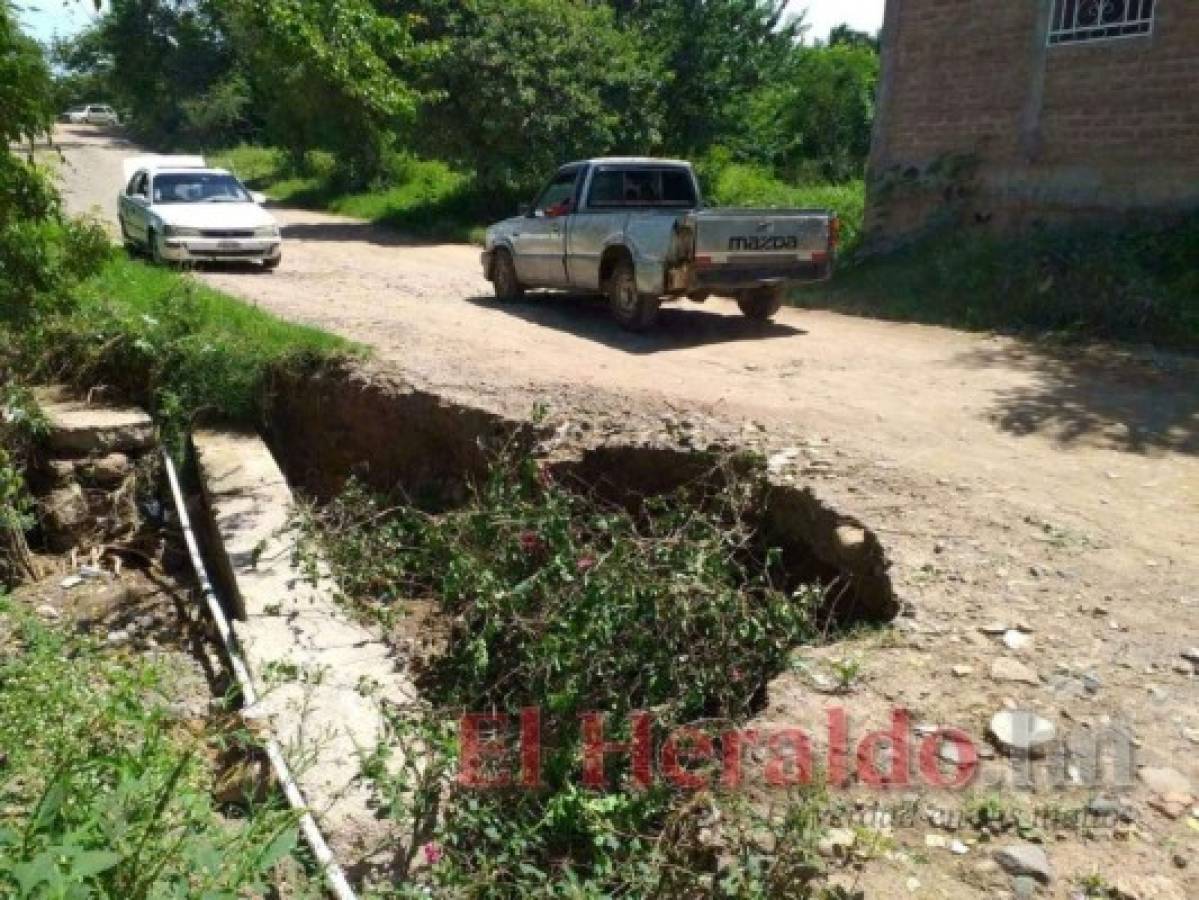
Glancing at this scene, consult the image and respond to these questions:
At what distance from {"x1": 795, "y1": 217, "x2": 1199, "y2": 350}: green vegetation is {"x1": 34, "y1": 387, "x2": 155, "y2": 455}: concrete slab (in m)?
7.81

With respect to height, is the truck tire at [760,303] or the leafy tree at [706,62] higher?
the leafy tree at [706,62]

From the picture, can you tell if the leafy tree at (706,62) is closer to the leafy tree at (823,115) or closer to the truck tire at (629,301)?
the leafy tree at (823,115)

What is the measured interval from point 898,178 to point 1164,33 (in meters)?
3.66

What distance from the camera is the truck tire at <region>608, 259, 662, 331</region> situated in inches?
388

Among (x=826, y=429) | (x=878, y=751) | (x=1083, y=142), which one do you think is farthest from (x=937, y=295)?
(x=878, y=751)

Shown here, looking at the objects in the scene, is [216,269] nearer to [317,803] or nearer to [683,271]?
[683,271]

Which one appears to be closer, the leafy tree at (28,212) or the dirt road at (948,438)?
the dirt road at (948,438)

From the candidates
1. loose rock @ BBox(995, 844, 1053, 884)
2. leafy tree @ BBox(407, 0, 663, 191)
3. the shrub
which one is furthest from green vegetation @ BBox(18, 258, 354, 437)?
leafy tree @ BBox(407, 0, 663, 191)

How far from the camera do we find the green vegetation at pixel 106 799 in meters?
2.66

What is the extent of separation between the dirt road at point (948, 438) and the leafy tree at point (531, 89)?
724 cm

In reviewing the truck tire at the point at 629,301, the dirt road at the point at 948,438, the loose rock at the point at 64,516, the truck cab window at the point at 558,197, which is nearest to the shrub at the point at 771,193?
the dirt road at the point at 948,438

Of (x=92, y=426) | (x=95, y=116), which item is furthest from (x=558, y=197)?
(x=95, y=116)

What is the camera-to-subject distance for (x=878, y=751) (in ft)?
11.1

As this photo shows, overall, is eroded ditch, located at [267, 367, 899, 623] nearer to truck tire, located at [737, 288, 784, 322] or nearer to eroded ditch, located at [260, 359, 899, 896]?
eroded ditch, located at [260, 359, 899, 896]
